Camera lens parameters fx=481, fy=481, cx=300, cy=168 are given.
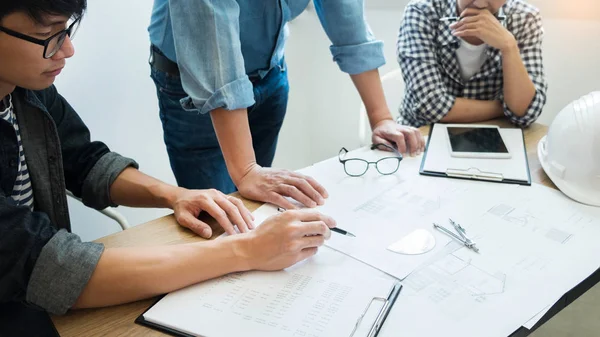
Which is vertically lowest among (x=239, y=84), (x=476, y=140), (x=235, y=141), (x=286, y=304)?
(x=476, y=140)

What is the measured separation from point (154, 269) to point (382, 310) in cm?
33

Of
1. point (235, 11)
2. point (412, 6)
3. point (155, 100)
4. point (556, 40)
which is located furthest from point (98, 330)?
point (556, 40)

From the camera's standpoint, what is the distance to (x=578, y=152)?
96 cm

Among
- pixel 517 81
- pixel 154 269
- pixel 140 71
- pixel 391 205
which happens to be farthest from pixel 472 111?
pixel 140 71

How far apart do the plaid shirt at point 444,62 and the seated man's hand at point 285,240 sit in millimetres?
692

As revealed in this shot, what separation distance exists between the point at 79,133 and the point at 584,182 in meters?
1.03

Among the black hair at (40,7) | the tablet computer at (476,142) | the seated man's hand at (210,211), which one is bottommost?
the tablet computer at (476,142)

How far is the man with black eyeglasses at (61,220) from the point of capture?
0.67 m

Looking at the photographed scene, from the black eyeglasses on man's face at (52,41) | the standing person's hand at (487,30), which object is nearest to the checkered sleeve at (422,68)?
the standing person's hand at (487,30)

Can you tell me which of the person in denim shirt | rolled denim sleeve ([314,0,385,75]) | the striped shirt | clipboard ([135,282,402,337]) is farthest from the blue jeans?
clipboard ([135,282,402,337])

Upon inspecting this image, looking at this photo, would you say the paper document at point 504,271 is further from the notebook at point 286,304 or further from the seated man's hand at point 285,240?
the seated man's hand at point 285,240

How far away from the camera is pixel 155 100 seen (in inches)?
76.0

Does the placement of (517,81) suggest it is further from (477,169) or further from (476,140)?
(477,169)

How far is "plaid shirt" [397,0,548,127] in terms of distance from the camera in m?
1.34
